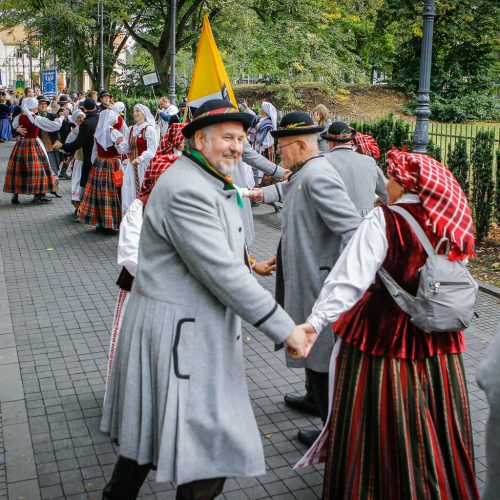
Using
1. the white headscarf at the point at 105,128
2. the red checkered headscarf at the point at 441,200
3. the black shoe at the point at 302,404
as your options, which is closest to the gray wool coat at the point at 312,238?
the black shoe at the point at 302,404

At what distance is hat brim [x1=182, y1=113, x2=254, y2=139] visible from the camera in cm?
313

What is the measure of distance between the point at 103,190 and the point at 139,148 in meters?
1.18

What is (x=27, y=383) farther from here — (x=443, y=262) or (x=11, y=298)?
(x=443, y=262)

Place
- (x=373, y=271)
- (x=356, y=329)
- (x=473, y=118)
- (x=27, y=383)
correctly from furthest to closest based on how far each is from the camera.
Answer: (x=473, y=118) → (x=27, y=383) → (x=356, y=329) → (x=373, y=271)

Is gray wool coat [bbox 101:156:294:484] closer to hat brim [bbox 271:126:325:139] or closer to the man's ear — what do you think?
the man's ear

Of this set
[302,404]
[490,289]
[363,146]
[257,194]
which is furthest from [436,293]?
[490,289]

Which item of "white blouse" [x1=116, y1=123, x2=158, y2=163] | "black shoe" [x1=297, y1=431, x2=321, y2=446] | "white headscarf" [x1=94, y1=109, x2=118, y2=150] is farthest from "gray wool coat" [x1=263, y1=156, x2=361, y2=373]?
"white headscarf" [x1=94, y1=109, x2=118, y2=150]

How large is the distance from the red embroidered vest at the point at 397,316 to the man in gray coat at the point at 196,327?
400 mm

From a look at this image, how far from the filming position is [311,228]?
4.53m

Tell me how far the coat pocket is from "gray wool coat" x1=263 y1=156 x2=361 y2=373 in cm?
149

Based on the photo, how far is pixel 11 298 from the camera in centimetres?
813

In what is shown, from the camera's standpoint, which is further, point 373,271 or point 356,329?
point 356,329

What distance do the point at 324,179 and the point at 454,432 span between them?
162 cm

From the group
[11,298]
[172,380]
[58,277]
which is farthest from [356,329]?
[58,277]
